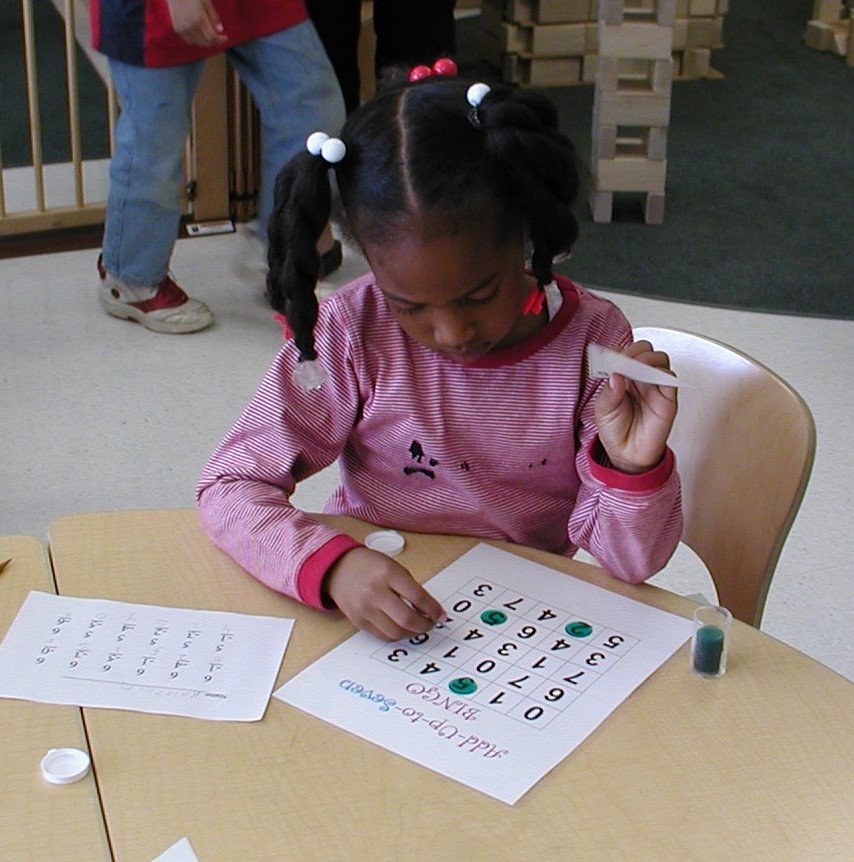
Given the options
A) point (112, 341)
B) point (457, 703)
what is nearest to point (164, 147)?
point (112, 341)

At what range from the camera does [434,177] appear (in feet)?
3.67

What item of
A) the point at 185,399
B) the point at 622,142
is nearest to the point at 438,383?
the point at 185,399

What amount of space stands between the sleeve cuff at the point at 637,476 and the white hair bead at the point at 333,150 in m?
0.35

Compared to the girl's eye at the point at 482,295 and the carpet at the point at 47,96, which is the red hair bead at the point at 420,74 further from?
the carpet at the point at 47,96

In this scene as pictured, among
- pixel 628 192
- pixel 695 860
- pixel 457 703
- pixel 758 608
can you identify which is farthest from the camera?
pixel 628 192

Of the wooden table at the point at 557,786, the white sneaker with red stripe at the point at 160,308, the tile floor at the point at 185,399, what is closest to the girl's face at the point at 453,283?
the wooden table at the point at 557,786

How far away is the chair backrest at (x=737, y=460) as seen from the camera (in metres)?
1.26

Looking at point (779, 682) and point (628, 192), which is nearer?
point (779, 682)

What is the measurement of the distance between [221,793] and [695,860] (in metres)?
0.31

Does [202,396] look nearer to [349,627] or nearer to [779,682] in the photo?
[349,627]

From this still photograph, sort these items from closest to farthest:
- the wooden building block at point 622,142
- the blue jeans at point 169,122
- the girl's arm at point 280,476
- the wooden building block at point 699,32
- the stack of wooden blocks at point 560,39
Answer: the girl's arm at point 280,476, the blue jeans at point 169,122, the wooden building block at point 622,142, the stack of wooden blocks at point 560,39, the wooden building block at point 699,32

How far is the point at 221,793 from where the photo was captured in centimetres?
88

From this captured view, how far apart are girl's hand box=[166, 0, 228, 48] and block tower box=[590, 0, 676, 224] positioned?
132 cm

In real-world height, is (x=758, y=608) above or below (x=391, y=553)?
below
